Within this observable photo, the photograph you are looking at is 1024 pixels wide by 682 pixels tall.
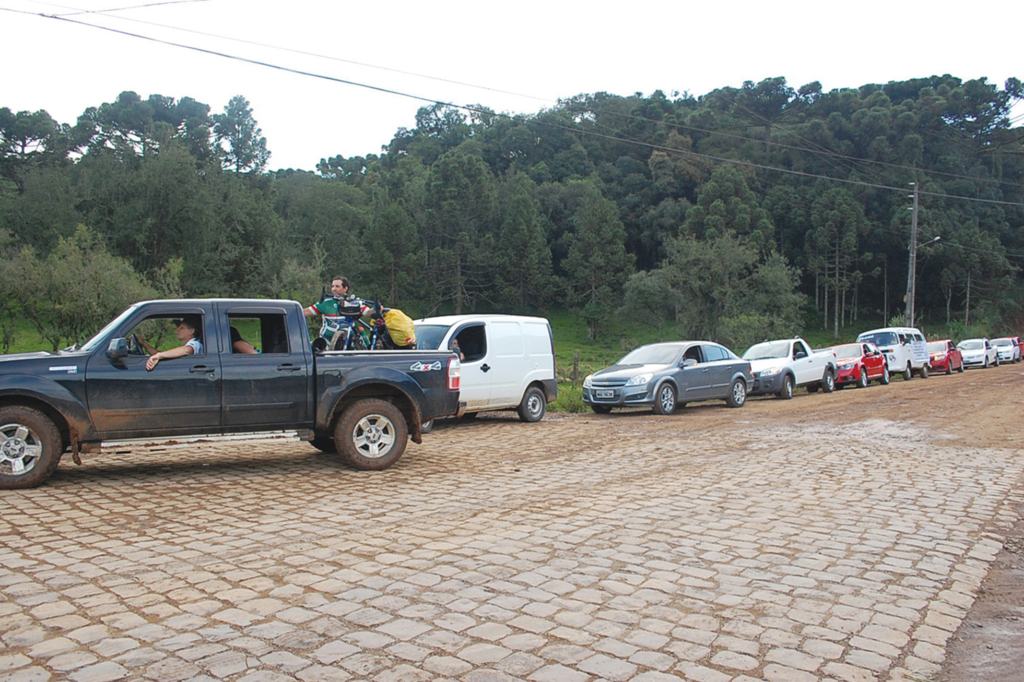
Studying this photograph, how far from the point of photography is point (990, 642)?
4453mm

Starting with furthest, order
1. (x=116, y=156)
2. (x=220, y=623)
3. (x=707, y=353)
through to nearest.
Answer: (x=116, y=156) → (x=707, y=353) → (x=220, y=623)

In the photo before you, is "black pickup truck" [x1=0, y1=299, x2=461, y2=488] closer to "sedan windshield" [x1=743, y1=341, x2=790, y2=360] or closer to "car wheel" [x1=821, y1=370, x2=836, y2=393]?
"sedan windshield" [x1=743, y1=341, x2=790, y2=360]

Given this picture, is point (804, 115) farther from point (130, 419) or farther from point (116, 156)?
point (130, 419)

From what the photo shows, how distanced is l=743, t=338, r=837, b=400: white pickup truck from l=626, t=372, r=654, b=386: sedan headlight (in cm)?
531

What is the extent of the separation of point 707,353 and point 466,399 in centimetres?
774

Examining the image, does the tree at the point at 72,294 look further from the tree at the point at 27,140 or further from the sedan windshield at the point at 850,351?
the tree at the point at 27,140

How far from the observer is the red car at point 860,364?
25438mm

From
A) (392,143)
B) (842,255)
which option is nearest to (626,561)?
(842,255)

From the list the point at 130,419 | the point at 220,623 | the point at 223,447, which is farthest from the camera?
the point at 223,447

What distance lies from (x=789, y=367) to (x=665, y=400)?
669cm

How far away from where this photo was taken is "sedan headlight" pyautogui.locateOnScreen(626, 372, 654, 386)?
673 inches

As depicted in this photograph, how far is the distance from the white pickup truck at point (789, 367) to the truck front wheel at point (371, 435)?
1418cm

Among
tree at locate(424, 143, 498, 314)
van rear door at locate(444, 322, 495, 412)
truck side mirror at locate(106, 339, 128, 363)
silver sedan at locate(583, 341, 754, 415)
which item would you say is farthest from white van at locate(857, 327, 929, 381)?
tree at locate(424, 143, 498, 314)

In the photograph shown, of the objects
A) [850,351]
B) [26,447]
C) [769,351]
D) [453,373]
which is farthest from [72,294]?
[850,351]
